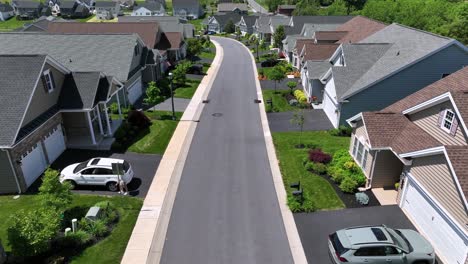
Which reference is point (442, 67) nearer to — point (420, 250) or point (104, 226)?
point (420, 250)

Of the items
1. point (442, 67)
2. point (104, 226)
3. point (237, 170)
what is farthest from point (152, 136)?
point (442, 67)

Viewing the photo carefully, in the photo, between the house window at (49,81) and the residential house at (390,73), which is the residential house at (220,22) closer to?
the residential house at (390,73)

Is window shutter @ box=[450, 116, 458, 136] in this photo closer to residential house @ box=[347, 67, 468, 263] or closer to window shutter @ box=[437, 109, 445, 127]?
residential house @ box=[347, 67, 468, 263]

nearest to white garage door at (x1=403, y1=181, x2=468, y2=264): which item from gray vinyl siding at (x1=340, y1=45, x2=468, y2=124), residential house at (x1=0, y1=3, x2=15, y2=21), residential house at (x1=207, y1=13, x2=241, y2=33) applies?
gray vinyl siding at (x1=340, y1=45, x2=468, y2=124)

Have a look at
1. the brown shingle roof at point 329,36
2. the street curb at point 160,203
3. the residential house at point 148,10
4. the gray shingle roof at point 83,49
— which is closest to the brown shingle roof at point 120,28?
the gray shingle roof at point 83,49

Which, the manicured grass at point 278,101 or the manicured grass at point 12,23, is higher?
the manicured grass at point 278,101

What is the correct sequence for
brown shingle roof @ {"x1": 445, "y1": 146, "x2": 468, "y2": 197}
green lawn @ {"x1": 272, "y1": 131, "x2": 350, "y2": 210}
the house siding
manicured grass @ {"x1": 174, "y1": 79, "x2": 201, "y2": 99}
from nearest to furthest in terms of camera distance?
1. brown shingle roof @ {"x1": 445, "y1": 146, "x2": 468, "y2": 197}
2. green lawn @ {"x1": 272, "y1": 131, "x2": 350, "y2": 210}
3. the house siding
4. manicured grass @ {"x1": 174, "y1": 79, "x2": 201, "y2": 99}
